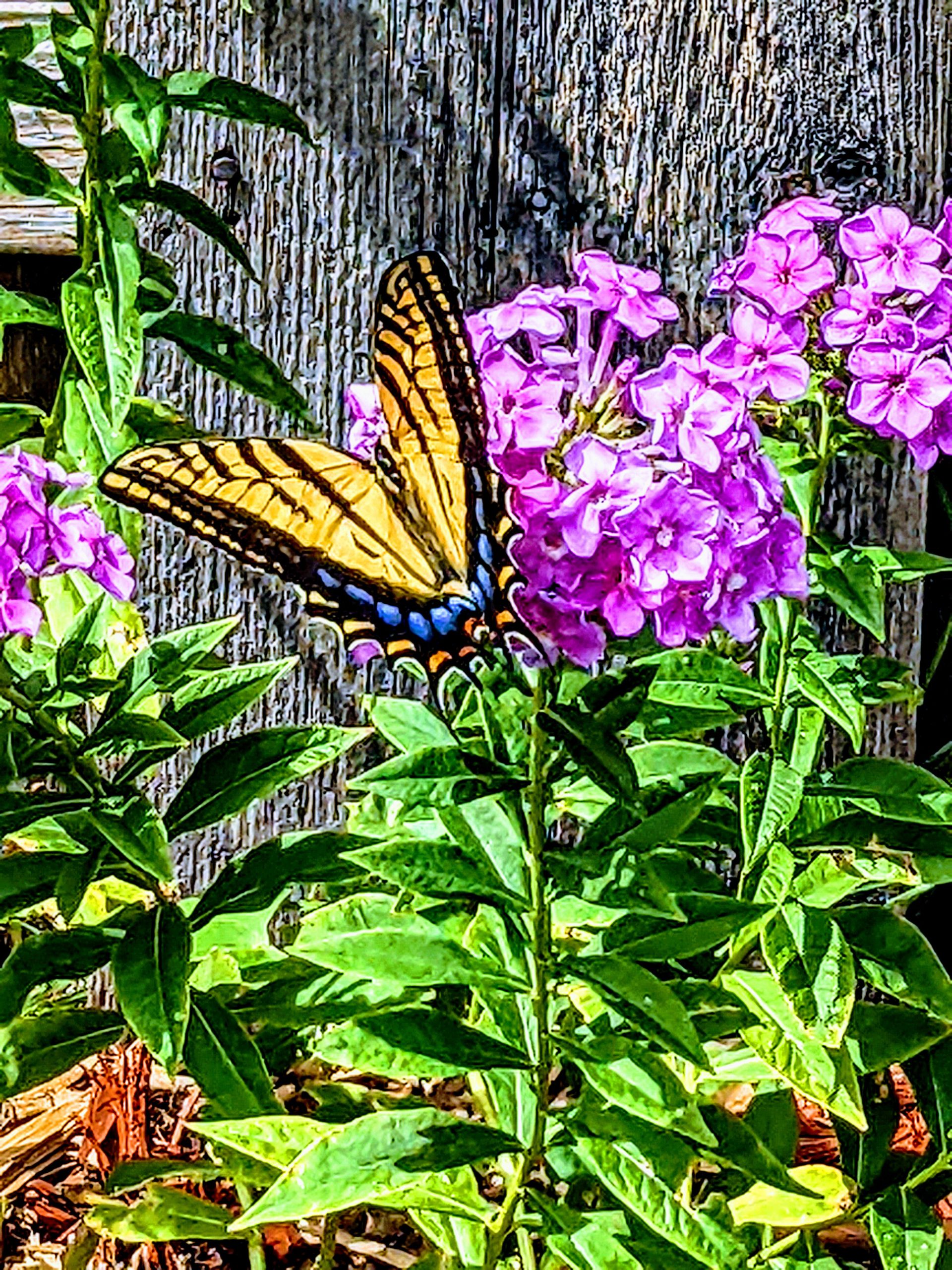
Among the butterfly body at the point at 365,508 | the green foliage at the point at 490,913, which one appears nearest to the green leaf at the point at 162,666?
the green foliage at the point at 490,913

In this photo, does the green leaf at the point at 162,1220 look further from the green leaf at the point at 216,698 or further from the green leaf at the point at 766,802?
the green leaf at the point at 766,802

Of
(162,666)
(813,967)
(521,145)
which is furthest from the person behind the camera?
(521,145)

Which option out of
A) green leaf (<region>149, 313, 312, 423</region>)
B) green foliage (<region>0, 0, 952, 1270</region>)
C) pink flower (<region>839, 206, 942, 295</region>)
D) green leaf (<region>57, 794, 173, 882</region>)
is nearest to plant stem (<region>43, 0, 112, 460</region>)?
green foliage (<region>0, 0, 952, 1270</region>)

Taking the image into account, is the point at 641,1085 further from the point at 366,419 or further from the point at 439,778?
the point at 366,419

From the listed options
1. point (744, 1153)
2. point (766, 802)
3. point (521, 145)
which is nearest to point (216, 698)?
point (766, 802)

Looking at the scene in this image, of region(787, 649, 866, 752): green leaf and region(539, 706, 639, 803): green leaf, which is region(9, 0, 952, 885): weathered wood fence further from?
region(539, 706, 639, 803): green leaf

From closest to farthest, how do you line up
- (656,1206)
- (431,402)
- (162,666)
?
(431,402)
(656,1206)
(162,666)

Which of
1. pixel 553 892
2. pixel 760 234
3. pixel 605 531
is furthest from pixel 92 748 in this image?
pixel 760 234
